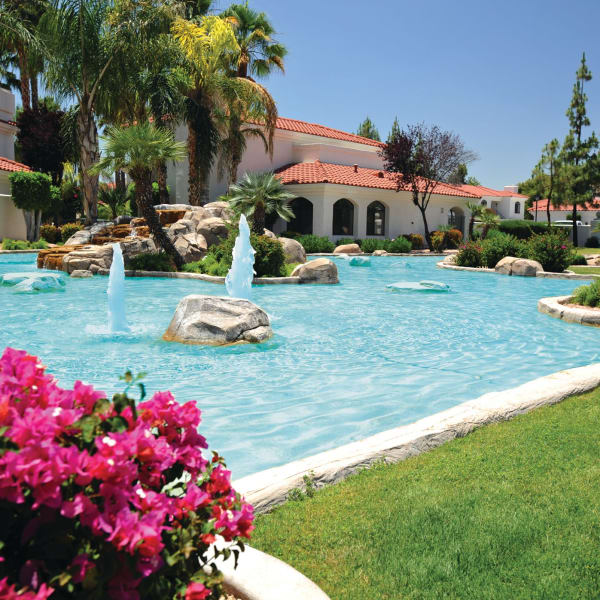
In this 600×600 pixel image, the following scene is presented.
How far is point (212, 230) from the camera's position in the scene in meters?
23.4

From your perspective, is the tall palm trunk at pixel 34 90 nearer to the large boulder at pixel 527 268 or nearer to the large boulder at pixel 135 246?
the large boulder at pixel 135 246

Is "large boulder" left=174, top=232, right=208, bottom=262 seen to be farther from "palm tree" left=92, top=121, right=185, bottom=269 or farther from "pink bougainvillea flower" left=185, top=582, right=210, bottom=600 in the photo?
"pink bougainvillea flower" left=185, top=582, right=210, bottom=600

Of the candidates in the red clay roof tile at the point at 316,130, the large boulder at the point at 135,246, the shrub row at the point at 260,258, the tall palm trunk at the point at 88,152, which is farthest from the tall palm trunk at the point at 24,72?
the shrub row at the point at 260,258

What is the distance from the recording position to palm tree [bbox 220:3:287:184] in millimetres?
31237

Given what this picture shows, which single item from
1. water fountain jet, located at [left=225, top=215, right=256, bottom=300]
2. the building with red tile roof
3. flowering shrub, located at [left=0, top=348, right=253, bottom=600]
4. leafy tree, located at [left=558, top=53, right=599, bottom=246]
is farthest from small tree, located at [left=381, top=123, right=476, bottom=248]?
flowering shrub, located at [left=0, top=348, right=253, bottom=600]

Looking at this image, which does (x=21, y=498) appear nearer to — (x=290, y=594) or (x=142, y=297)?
(x=290, y=594)

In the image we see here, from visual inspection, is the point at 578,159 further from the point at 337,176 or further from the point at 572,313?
the point at 572,313

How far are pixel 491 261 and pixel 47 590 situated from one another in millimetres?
26477

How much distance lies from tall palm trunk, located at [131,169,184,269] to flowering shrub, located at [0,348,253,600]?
18.5m

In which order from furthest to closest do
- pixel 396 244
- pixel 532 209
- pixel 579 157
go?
pixel 532 209, pixel 579 157, pixel 396 244

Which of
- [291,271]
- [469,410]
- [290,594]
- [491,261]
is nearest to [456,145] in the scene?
[491,261]

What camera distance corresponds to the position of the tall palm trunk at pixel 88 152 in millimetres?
28125

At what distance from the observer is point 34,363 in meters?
2.06

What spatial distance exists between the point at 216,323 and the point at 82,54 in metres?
22.9
